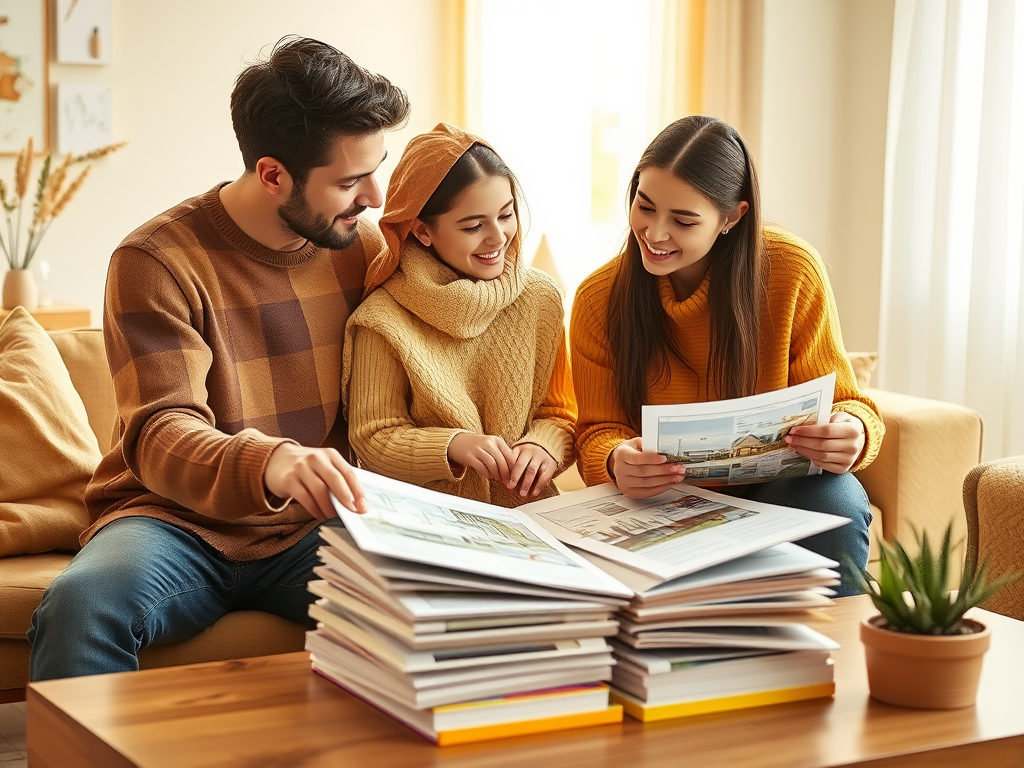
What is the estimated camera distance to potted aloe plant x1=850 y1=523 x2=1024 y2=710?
111 cm

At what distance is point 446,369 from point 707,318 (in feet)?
1.51

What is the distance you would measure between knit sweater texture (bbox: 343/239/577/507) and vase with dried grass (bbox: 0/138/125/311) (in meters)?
2.03

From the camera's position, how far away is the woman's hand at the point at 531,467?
1.75 metres

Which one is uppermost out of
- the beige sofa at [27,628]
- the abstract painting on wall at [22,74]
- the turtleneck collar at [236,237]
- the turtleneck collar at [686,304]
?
the abstract painting on wall at [22,74]

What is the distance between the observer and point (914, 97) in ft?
12.3

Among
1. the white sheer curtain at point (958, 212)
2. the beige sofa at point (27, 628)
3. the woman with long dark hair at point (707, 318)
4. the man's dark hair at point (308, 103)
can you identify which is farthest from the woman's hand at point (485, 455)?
the white sheer curtain at point (958, 212)

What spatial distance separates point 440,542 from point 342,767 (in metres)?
0.22

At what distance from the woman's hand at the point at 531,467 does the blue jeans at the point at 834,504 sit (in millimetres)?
378

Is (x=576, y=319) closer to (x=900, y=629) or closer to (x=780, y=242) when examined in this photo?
(x=780, y=242)

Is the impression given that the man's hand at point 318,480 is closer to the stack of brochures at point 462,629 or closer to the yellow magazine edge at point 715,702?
the stack of brochures at point 462,629

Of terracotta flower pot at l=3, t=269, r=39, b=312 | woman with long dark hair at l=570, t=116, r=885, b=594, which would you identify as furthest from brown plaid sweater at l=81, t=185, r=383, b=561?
terracotta flower pot at l=3, t=269, r=39, b=312

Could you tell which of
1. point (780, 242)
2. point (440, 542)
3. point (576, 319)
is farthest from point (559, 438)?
point (440, 542)

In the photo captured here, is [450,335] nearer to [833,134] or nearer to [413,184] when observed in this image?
[413,184]

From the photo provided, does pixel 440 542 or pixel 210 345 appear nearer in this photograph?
pixel 440 542
